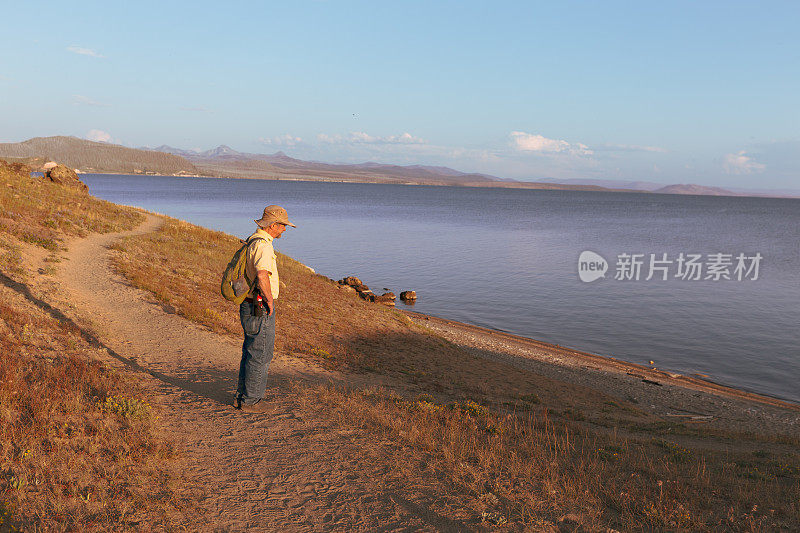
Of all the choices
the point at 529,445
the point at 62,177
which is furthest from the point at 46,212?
the point at 529,445

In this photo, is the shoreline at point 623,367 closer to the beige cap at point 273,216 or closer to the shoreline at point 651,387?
the shoreline at point 651,387

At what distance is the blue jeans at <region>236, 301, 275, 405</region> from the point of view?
298 inches

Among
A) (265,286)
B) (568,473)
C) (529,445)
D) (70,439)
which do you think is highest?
(265,286)

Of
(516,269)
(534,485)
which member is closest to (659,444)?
(534,485)

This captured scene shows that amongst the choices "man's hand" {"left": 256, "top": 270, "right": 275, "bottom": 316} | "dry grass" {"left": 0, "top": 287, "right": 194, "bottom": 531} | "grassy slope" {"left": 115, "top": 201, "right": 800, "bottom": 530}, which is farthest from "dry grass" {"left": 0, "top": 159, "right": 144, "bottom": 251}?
"man's hand" {"left": 256, "top": 270, "right": 275, "bottom": 316}

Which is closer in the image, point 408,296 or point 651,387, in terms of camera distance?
point 651,387

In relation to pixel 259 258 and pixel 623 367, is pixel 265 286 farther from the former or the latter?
pixel 623 367

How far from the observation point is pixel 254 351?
25.4 feet

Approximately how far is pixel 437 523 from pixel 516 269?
40.8 metres

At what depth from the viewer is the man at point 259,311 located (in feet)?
23.6

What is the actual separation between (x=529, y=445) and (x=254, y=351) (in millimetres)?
4538

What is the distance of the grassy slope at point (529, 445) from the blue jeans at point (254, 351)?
3.39 ft

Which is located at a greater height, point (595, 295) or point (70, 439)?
point (70, 439)

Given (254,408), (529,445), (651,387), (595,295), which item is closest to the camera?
(529,445)
